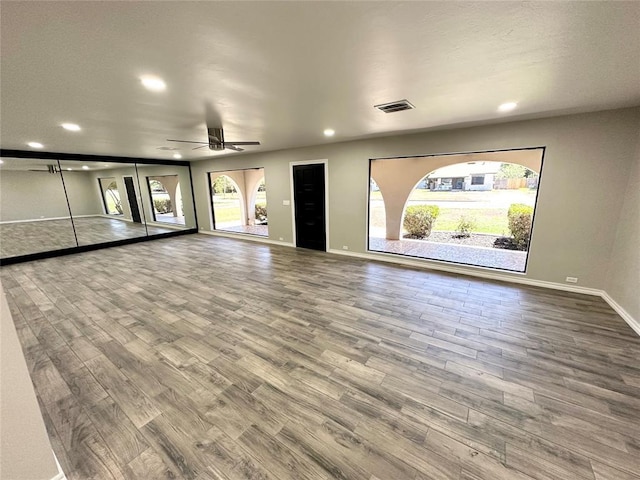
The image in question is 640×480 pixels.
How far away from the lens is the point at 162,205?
8.77m

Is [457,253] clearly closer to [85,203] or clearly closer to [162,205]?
[162,205]

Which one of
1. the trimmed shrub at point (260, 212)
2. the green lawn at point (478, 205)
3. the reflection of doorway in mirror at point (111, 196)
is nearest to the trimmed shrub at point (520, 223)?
the green lawn at point (478, 205)

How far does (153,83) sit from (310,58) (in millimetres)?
1452

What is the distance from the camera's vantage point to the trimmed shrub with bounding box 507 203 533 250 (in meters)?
6.55

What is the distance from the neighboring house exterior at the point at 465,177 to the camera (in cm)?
806

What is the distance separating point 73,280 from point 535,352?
7.00 meters

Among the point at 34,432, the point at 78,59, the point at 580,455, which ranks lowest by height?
the point at 580,455

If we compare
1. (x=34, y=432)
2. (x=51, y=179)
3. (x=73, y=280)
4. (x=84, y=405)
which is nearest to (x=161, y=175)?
(x=51, y=179)

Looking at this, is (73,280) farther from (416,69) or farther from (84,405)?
(416,69)

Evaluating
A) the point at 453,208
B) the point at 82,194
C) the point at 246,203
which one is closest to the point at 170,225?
the point at 82,194

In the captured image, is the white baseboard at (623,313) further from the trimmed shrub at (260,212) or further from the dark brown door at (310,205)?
the trimmed shrub at (260,212)

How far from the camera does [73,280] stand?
4.43 m

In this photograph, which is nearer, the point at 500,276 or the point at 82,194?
the point at 500,276

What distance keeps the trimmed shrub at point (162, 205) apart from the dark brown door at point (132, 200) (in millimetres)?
550
